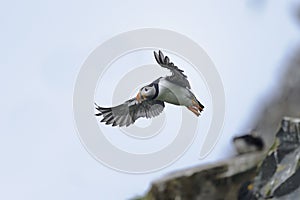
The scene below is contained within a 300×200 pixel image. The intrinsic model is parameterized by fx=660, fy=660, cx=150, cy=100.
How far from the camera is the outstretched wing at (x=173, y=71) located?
6656mm

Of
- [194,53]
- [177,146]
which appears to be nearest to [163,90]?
[194,53]

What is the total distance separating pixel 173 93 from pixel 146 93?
0.28 m

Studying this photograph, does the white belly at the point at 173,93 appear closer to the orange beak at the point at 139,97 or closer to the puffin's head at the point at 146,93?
the puffin's head at the point at 146,93

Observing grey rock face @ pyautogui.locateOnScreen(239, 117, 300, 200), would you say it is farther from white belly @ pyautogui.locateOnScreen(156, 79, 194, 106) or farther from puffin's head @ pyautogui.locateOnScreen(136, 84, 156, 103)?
puffin's head @ pyautogui.locateOnScreen(136, 84, 156, 103)

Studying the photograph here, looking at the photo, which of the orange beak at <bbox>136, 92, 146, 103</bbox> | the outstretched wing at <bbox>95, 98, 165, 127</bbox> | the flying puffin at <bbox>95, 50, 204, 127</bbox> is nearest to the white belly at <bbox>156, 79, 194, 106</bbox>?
the flying puffin at <bbox>95, 50, 204, 127</bbox>

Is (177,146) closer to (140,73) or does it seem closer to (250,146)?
(140,73)

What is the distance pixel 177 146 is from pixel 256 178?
196cm

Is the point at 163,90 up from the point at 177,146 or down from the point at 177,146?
up

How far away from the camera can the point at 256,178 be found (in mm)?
9672

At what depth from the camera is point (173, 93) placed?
690 centimetres

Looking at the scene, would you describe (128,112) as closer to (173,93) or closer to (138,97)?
(138,97)

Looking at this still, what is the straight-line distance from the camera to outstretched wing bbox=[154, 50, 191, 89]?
666 centimetres

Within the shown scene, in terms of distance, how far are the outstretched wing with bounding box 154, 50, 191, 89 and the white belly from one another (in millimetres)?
47

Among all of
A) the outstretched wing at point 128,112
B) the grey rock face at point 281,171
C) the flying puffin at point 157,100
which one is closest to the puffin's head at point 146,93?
the flying puffin at point 157,100
